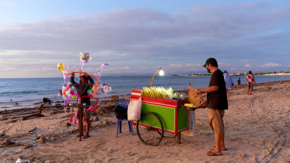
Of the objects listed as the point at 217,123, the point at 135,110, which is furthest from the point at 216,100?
the point at 135,110

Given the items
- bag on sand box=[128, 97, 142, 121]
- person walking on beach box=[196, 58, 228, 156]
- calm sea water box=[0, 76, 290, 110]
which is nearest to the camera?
person walking on beach box=[196, 58, 228, 156]

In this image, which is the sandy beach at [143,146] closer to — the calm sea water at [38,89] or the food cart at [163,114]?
the food cart at [163,114]

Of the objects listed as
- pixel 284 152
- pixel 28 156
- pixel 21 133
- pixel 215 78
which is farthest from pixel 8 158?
pixel 284 152

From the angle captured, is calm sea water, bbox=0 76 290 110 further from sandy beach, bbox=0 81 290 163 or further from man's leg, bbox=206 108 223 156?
man's leg, bbox=206 108 223 156

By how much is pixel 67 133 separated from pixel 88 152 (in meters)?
1.81

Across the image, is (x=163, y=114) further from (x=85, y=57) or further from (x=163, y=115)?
(x=85, y=57)

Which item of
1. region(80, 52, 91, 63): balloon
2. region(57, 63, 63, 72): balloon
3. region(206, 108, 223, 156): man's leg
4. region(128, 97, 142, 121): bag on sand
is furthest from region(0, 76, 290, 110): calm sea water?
region(206, 108, 223, 156): man's leg

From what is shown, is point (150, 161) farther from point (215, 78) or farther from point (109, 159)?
point (215, 78)

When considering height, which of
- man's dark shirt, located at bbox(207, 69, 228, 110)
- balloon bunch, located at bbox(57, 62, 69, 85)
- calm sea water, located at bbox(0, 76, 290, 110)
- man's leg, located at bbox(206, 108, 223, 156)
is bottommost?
calm sea water, located at bbox(0, 76, 290, 110)

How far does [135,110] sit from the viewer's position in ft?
13.2

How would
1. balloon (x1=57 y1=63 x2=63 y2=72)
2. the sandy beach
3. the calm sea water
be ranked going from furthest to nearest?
the calm sea water < balloon (x1=57 y1=63 x2=63 y2=72) < the sandy beach

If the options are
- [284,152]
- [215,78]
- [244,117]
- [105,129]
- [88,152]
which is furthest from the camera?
[244,117]

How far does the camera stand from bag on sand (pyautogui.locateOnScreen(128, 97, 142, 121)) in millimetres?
3992

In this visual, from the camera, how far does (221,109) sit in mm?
3354
